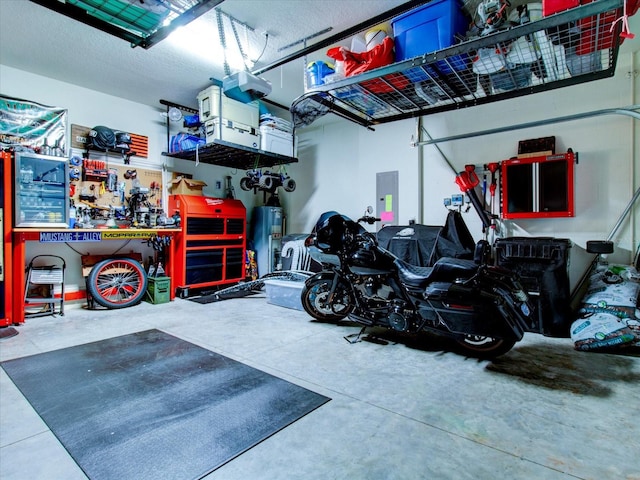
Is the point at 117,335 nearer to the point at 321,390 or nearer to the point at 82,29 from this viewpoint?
the point at 321,390

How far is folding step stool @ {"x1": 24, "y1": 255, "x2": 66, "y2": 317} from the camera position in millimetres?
4012

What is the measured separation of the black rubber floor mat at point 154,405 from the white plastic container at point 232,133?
2.92 m

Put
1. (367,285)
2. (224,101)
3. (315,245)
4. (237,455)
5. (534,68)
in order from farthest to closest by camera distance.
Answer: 1. (224,101)
2. (315,245)
3. (367,285)
4. (534,68)
5. (237,455)

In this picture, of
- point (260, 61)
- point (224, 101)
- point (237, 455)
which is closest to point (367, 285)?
point (237, 455)

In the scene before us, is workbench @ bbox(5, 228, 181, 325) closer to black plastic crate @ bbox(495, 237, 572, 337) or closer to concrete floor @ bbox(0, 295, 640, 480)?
concrete floor @ bbox(0, 295, 640, 480)

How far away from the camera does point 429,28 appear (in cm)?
285

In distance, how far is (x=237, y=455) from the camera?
160 cm

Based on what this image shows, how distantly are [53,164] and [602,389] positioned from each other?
577 centimetres

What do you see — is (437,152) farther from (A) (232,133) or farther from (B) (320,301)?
(A) (232,133)

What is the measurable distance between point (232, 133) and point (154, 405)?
3.70 meters

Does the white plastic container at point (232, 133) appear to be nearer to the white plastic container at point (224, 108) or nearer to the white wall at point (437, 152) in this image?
the white plastic container at point (224, 108)

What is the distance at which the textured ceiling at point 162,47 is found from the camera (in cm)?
311

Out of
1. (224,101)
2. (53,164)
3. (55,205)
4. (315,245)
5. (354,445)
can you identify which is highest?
(224,101)

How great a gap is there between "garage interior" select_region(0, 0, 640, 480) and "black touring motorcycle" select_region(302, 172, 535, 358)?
157 millimetres
